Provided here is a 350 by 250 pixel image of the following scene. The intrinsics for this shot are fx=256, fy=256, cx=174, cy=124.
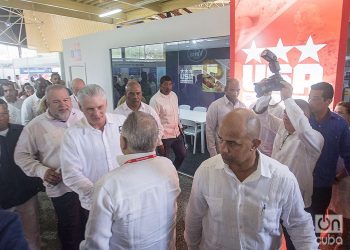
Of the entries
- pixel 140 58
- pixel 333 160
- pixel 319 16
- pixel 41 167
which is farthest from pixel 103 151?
pixel 140 58

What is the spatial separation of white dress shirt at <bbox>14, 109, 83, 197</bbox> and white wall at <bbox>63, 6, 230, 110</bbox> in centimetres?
298

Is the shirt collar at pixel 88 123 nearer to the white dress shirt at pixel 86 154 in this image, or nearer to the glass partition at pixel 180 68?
the white dress shirt at pixel 86 154

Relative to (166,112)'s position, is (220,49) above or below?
above

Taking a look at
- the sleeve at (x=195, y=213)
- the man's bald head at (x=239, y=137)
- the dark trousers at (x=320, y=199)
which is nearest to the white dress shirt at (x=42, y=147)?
the sleeve at (x=195, y=213)

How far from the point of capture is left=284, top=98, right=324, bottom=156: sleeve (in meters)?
1.77

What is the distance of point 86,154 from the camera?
1.81 metres

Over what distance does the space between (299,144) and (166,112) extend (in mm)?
2346

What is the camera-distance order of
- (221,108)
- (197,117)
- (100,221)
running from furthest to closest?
(197,117)
(221,108)
(100,221)

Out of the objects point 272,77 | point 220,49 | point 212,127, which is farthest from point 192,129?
point 272,77

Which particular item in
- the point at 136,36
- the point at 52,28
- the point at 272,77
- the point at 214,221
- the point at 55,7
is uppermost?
the point at 52,28

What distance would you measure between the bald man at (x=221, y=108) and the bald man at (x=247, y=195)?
6.01ft

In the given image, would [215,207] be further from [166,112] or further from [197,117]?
[197,117]

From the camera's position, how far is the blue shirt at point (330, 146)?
2.00 m

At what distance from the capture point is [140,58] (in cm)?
586
